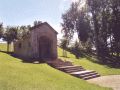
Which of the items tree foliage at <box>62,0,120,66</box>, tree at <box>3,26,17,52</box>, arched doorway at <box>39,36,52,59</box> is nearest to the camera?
arched doorway at <box>39,36,52,59</box>

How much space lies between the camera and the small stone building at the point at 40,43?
103 ft

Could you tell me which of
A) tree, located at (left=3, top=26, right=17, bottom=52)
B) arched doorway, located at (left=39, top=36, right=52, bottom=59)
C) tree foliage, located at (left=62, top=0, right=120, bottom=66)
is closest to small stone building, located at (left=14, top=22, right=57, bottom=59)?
arched doorway, located at (left=39, top=36, right=52, bottom=59)

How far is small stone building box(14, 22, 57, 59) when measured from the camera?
103ft

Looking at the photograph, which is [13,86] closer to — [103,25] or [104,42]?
[103,25]

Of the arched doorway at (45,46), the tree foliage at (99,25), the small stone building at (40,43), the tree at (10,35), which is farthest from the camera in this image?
the tree foliage at (99,25)

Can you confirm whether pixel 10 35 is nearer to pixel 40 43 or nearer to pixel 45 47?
pixel 40 43

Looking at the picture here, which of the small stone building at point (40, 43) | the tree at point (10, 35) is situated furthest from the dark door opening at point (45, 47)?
the tree at point (10, 35)

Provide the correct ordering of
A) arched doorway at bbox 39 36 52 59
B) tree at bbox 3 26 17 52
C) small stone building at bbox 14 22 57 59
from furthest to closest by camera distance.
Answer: tree at bbox 3 26 17 52 < arched doorway at bbox 39 36 52 59 < small stone building at bbox 14 22 57 59

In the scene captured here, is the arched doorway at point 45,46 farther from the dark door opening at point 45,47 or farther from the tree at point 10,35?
the tree at point 10,35

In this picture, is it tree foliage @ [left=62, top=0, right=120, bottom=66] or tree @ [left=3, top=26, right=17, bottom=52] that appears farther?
tree foliage @ [left=62, top=0, right=120, bottom=66]

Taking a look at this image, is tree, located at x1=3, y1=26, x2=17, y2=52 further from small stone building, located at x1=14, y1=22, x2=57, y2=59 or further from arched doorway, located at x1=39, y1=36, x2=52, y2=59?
arched doorway, located at x1=39, y1=36, x2=52, y2=59

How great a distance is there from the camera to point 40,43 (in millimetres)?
33875

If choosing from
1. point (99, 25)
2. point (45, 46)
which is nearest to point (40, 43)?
point (45, 46)

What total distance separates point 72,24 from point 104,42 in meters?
12.3
